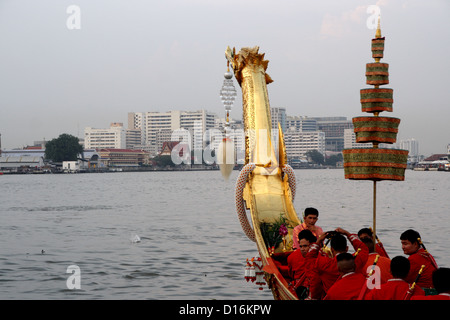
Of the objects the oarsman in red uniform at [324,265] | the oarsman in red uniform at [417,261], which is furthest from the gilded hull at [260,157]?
the oarsman in red uniform at [417,261]

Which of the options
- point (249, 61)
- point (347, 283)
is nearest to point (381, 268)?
point (347, 283)

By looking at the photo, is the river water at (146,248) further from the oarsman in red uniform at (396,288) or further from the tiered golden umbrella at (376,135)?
the oarsman in red uniform at (396,288)

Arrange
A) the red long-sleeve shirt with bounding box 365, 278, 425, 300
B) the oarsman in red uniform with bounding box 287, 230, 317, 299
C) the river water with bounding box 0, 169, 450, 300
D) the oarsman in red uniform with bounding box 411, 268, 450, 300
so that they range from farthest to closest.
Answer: the river water with bounding box 0, 169, 450, 300, the oarsman in red uniform with bounding box 287, 230, 317, 299, the red long-sleeve shirt with bounding box 365, 278, 425, 300, the oarsman in red uniform with bounding box 411, 268, 450, 300

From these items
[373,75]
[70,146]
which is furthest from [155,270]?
[70,146]

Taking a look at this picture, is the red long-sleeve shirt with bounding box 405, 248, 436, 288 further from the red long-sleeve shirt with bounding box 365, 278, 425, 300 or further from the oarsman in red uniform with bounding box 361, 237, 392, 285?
the red long-sleeve shirt with bounding box 365, 278, 425, 300

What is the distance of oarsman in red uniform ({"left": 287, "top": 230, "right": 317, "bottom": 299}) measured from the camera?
1103cm

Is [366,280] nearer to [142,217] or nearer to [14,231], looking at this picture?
[14,231]

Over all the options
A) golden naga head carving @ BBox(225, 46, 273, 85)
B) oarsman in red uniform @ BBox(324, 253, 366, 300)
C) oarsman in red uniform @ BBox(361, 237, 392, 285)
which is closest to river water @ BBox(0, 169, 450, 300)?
golden naga head carving @ BBox(225, 46, 273, 85)

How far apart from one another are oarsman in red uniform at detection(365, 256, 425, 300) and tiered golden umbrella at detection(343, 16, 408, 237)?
3049 millimetres

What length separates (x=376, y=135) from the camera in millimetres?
11523

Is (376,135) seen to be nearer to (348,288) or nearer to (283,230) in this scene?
(348,288)

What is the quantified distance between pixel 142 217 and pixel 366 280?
36766 millimetres

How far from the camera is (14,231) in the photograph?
119ft
